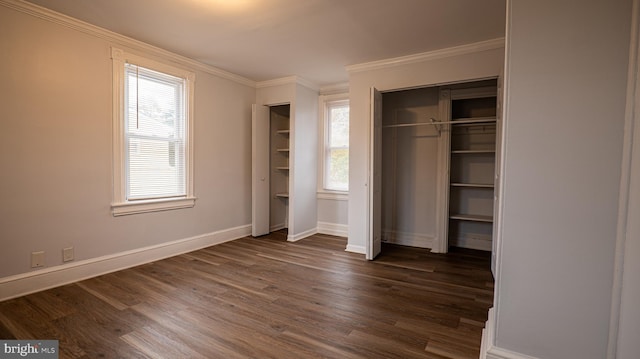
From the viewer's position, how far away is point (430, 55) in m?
3.63

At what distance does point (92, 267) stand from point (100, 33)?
244 cm

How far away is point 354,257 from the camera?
12.8 feet

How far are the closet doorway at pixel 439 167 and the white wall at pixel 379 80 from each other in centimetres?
25

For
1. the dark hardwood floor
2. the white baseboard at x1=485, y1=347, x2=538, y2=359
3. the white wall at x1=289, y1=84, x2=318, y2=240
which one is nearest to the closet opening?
the white wall at x1=289, y1=84, x2=318, y2=240

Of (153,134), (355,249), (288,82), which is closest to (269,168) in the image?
(288,82)

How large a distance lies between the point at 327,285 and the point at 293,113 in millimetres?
2772

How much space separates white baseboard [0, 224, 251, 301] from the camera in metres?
2.61

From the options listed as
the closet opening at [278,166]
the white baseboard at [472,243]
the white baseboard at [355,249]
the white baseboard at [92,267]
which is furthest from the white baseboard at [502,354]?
the closet opening at [278,166]

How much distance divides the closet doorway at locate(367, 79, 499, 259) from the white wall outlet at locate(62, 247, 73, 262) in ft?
11.0

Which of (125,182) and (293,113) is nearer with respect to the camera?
(125,182)

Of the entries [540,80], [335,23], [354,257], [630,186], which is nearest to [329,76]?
[335,23]

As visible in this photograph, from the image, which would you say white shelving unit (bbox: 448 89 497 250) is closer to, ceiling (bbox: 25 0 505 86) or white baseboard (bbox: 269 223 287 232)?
ceiling (bbox: 25 0 505 86)

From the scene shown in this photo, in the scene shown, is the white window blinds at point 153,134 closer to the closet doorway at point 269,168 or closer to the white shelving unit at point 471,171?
the closet doorway at point 269,168

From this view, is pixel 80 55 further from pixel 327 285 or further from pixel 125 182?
pixel 327 285
